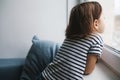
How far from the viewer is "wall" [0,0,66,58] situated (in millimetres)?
1788

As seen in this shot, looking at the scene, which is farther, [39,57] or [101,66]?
[39,57]

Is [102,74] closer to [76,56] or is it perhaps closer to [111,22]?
[76,56]

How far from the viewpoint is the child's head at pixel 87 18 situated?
110 cm

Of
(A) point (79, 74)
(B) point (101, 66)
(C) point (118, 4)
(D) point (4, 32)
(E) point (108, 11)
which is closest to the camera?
(A) point (79, 74)

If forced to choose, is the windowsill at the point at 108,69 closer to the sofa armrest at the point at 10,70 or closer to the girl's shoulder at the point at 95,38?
the girl's shoulder at the point at 95,38

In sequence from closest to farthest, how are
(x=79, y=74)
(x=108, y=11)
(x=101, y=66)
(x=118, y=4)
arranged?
(x=79, y=74) < (x=101, y=66) < (x=118, y=4) < (x=108, y=11)

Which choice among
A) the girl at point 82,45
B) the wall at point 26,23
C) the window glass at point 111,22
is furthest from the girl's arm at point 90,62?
the wall at point 26,23

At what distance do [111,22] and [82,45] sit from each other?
0.66 metres

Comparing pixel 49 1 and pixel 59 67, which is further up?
pixel 49 1

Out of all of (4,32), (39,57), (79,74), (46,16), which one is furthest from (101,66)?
(4,32)

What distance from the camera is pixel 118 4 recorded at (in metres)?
1.49

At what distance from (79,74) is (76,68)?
4 cm

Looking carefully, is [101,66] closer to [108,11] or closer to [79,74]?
[79,74]

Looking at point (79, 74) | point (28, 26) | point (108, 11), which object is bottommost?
point (79, 74)
